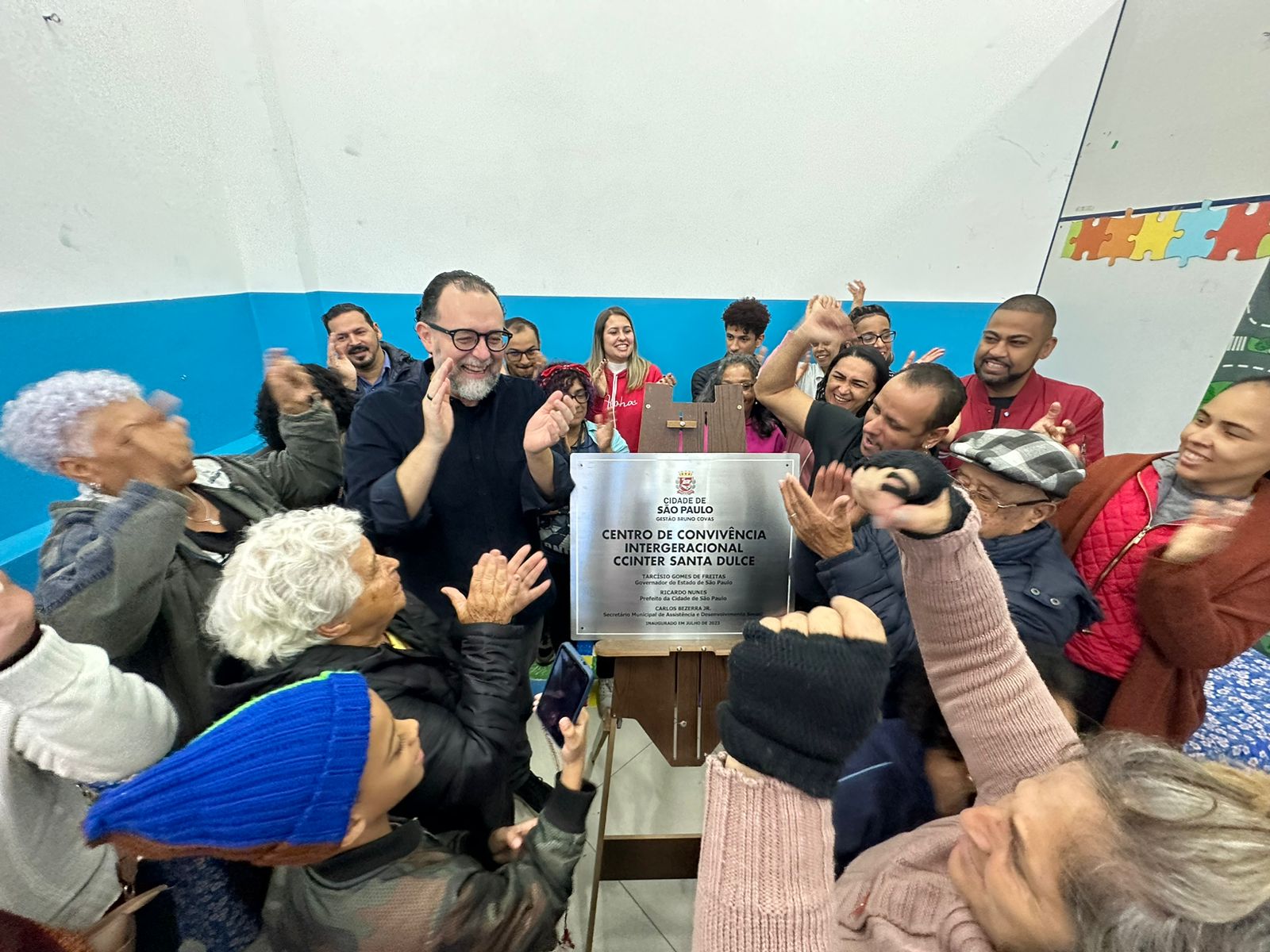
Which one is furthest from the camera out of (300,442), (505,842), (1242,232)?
(1242,232)

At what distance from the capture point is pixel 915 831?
0.81 m

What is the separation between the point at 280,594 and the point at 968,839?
3.59ft

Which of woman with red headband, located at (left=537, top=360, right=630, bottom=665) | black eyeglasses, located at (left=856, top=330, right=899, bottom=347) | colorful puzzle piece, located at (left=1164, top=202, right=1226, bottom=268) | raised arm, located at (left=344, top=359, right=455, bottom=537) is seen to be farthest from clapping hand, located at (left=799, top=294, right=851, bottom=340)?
colorful puzzle piece, located at (left=1164, top=202, right=1226, bottom=268)

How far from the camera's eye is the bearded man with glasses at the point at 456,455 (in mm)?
1408

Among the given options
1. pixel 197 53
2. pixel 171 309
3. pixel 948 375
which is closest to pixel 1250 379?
pixel 948 375

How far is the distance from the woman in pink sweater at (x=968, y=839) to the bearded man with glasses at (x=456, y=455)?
989 millimetres

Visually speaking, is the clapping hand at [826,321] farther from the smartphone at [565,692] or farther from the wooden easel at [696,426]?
the smartphone at [565,692]

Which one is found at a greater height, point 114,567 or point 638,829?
point 114,567

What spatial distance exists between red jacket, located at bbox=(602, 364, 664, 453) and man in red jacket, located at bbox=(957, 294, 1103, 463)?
1.46 m

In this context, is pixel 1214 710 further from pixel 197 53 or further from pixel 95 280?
pixel 197 53

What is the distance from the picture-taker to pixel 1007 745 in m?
0.73

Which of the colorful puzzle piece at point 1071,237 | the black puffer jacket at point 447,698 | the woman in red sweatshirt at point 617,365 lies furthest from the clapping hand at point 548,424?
the colorful puzzle piece at point 1071,237

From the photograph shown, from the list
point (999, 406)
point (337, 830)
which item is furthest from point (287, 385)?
point (999, 406)

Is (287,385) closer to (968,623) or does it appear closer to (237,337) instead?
(968,623)
